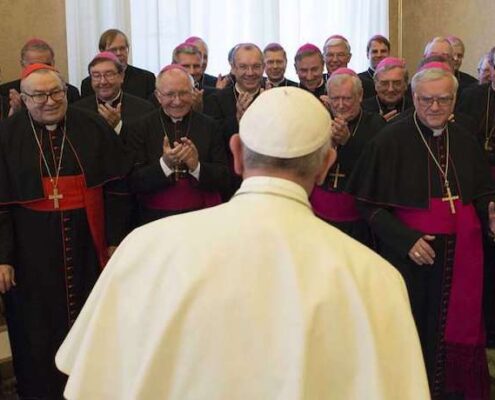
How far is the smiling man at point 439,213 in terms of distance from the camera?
396 centimetres

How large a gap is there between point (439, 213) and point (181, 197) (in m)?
1.41

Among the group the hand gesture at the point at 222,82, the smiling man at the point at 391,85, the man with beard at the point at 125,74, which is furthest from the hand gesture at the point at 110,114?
the smiling man at the point at 391,85

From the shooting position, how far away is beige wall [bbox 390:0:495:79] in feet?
29.1

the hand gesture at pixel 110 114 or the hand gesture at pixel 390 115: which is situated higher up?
the hand gesture at pixel 110 114

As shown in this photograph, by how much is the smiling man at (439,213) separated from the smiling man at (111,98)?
5.17 feet

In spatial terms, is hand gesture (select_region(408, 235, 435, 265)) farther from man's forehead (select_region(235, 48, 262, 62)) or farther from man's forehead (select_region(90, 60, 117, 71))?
man's forehead (select_region(90, 60, 117, 71))

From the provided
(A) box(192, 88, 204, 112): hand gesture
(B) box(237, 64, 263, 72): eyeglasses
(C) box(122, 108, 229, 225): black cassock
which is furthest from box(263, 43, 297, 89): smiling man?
(C) box(122, 108, 229, 225): black cassock

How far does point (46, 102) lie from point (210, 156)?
3.35 feet

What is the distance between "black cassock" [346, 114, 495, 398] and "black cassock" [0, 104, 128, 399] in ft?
4.55

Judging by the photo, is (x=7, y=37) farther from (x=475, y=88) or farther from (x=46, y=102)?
(x=475, y=88)

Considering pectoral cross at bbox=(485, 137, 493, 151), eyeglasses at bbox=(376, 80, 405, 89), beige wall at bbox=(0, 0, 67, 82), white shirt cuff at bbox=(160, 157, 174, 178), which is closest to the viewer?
white shirt cuff at bbox=(160, 157, 174, 178)

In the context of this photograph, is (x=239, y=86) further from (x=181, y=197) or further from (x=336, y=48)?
(x=181, y=197)

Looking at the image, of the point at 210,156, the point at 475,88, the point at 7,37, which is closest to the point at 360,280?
the point at 210,156

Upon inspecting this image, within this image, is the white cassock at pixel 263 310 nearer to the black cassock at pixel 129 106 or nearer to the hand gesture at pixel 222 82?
the black cassock at pixel 129 106
